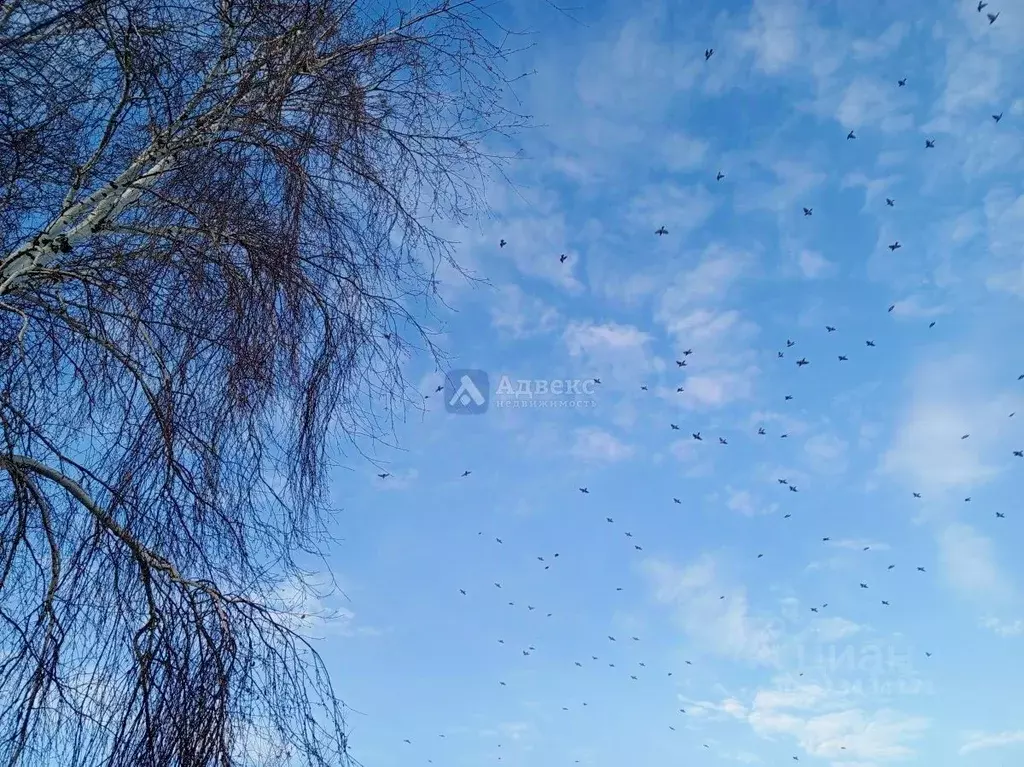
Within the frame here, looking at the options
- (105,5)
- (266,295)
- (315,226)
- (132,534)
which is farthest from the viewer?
(315,226)

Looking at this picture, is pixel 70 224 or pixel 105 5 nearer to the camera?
pixel 105 5

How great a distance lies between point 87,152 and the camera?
3059mm

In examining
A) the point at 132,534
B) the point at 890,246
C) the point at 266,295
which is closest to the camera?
the point at 132,534

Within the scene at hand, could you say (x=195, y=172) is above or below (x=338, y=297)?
above

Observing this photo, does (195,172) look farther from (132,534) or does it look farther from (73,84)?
(132,534)

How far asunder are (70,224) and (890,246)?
43.1 ft

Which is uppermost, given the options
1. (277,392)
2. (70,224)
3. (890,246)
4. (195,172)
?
(890,246)

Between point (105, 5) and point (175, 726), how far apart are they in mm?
2361

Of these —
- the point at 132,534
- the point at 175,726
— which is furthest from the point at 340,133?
the point at 175,726

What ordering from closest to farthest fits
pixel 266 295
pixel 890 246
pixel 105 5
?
pixel 105 5 → pixel 266 295 → pixel 890 246

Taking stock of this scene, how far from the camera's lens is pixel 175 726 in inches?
78.8

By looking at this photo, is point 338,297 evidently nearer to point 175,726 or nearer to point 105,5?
point 105,5

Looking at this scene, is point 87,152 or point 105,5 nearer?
point 105,5

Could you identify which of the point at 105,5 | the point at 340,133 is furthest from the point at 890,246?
the point at 105,5
